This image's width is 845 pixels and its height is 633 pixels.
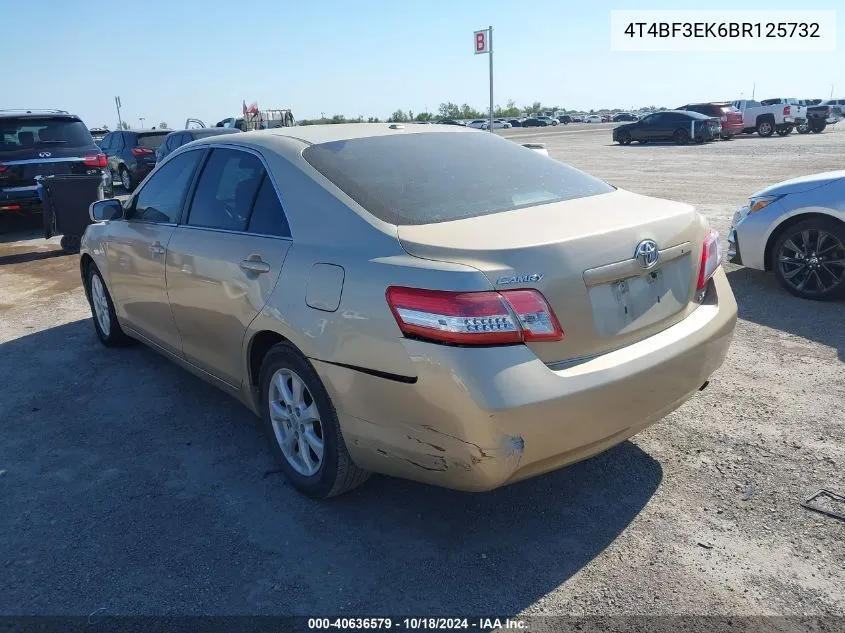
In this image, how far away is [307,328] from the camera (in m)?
2.95

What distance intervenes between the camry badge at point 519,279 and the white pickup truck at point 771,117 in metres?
34.8

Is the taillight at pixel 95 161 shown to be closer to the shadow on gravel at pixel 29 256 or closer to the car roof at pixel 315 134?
the shadow on gravel at pixel 29 256

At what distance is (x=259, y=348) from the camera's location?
11.4 ft

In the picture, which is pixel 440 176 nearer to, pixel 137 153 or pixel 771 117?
pixel 137 153

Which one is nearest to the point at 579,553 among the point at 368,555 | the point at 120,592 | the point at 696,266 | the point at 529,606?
the point at 529,606

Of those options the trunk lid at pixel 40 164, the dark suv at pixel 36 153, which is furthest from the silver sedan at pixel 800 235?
the trunk lid at pixel 40 164

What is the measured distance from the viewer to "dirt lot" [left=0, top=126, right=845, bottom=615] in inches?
103

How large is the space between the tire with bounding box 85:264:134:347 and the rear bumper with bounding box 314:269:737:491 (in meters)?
3.17

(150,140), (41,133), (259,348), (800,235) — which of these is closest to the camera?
(259,348)

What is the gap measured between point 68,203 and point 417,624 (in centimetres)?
896

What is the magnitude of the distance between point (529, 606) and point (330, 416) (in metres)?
1.09

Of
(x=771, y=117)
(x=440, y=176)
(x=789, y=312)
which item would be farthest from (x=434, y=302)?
(x=771, y=117)

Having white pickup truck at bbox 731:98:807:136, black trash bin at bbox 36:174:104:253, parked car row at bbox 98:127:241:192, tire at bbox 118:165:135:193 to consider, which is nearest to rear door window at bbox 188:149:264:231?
black trash bin at bbox 36:174:104:253

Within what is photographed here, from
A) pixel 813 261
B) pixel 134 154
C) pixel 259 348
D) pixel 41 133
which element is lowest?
pixel 813 261
